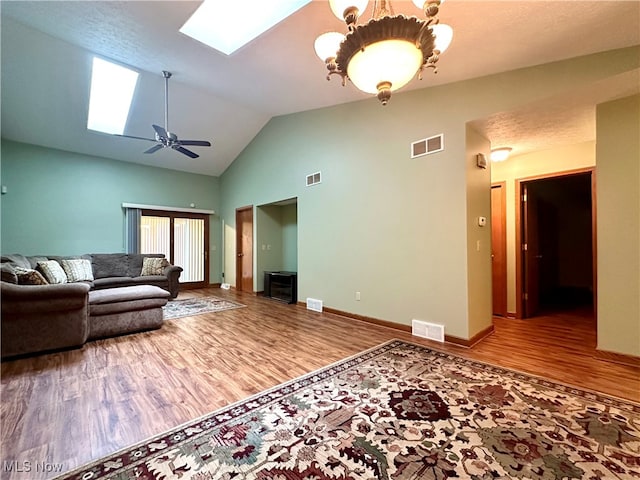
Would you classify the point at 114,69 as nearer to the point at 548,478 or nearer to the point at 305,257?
the point at 305,257

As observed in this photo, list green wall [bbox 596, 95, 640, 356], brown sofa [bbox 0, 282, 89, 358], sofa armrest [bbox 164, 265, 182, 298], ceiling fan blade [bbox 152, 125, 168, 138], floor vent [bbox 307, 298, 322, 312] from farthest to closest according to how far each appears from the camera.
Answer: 1. sofa armrest [bbox 164, 265, 182, 298]
2. floor vent [bbox 307, 298, 322, 312]
3. ceiling fan blade [bbox 152, 125, 168, 138]
4. brown sofa [bbox 0, 282, 89, 358]
5. green wall [bbox 596, 95, 640, 356]

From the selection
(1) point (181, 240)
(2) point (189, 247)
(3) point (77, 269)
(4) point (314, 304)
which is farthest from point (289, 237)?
(3) point (77, 269)

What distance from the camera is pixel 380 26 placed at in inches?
56.9

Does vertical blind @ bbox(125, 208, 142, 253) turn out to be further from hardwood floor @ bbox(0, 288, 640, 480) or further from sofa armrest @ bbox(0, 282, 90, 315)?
sofa armrest @ bbox(0, 282, 90, 315)

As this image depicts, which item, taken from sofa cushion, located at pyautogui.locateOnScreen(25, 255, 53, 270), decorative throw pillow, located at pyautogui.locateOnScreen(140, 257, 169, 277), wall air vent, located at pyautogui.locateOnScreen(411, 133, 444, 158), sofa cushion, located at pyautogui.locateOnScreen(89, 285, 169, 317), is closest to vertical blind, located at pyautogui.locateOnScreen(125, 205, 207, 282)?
decorative throw pillow, located at pyautogui.locateOnScreen(140, 257, 169, 277)

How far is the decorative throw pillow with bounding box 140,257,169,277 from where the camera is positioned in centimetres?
599

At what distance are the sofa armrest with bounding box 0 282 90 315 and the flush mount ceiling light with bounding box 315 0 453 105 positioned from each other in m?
3.46

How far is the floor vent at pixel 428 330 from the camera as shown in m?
3.27

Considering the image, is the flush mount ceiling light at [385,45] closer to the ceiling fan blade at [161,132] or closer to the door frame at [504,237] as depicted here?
the ceiling fan blade at [161,132]

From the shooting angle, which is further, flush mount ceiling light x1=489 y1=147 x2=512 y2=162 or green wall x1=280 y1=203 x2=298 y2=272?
green wall x1=280 y1=203 x2=298 y2=272

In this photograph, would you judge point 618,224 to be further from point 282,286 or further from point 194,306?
point 194,306

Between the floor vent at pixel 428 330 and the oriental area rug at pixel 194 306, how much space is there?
10.7 ft

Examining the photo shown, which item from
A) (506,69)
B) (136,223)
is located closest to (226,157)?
(136,223)

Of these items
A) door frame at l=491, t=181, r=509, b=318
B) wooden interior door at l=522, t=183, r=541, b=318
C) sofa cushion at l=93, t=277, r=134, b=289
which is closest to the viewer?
wooden interior door at l=522, t=183, r=541, b=318
